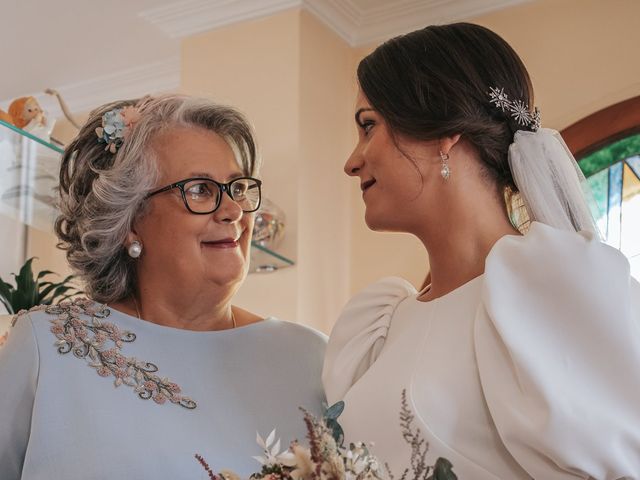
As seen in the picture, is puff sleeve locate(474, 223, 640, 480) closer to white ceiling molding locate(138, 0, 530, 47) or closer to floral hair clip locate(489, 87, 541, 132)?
floral hair clip locate(489, 87, 541, 132)

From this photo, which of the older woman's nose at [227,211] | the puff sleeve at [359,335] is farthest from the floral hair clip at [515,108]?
the older woman's nose at [227,211]

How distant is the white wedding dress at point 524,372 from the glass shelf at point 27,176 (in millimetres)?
1654

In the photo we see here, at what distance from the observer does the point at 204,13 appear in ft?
14.0

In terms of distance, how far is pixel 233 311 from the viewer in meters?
2.47

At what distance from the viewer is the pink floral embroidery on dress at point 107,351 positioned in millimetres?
2125

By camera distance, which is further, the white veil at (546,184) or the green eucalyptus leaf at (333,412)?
the white veil at (546,184)

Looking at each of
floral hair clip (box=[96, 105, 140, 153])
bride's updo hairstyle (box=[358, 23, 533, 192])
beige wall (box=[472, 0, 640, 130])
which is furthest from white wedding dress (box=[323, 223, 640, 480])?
beige wall (box=[472, 0, 640, 130])

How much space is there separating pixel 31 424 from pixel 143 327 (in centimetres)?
35

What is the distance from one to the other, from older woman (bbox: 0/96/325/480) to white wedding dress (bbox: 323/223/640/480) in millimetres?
A: 431

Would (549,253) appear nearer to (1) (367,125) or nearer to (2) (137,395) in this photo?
(1) (367,125)

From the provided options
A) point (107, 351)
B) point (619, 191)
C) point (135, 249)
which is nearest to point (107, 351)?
point (107, 351)

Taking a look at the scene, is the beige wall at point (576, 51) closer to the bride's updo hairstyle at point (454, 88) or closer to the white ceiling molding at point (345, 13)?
the white ceiling molding at point (345, 13)

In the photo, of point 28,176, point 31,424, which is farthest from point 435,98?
point 28,176

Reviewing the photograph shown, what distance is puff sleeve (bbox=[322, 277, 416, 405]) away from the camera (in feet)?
6.27
